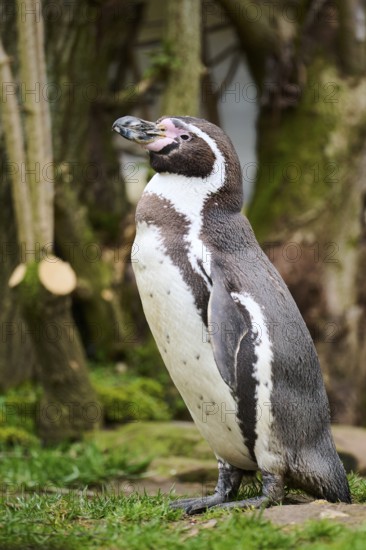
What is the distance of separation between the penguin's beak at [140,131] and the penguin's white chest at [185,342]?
15.1 inches

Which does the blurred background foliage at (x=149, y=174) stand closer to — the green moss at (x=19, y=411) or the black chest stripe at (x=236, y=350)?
the green moss at (x=19, y=411)

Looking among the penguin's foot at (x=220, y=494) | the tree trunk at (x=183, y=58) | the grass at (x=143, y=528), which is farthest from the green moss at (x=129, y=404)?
the penguin's foot at (x=220, y=494)

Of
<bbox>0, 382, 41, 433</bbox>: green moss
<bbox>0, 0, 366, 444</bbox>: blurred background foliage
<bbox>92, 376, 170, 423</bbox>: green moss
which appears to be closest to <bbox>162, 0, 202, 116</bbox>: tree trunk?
<bbox>0, 0, 366, 444</bbox>: blurred background foliage

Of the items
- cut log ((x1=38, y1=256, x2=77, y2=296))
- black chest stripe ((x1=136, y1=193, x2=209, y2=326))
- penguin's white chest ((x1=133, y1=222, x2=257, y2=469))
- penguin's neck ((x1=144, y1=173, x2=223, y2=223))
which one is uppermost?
penguin's neck ((x1=144, y1=173, x2=223, y2=223))

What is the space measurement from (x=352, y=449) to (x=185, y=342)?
104 inches

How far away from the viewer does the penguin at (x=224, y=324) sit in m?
3.59

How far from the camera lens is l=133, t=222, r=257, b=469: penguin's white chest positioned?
3611mm

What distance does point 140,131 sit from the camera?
150 inches

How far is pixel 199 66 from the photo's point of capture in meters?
Result: 7.59

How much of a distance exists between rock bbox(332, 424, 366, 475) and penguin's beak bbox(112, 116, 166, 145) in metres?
2.77

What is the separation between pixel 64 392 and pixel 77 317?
1909 mm

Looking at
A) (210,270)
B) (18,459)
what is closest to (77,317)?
(18,459)

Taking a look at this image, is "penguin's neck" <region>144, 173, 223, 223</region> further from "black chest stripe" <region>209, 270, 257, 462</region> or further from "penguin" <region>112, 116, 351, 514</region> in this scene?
"black chest stripe" <region>209, 270, 257, 462</region>

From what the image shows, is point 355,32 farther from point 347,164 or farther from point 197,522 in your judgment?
point 197,522
